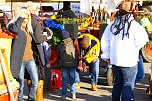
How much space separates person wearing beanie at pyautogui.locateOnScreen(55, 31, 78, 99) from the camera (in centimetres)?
795

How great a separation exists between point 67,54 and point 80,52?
21.6 inches

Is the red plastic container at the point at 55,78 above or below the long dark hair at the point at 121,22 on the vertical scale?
below

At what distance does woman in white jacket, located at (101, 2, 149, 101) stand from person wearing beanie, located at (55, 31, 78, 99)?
7.05ft

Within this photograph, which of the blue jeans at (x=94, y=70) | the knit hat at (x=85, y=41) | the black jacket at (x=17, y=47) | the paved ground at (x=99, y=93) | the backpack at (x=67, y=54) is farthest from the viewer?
the blue jeans at (x=94, y=70)

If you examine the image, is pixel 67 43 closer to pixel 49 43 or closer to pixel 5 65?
pixel 49 43

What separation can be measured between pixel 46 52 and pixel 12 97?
3563mm

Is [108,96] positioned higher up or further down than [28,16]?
further down

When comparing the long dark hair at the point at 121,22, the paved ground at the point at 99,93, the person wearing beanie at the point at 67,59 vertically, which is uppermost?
the long dark hair at the point at 121,22

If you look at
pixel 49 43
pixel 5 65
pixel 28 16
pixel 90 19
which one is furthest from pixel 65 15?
pixel 5 65

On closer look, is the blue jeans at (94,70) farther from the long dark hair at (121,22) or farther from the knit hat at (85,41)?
the long dark hair at (121,22)

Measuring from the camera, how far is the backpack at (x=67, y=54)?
7941 mm

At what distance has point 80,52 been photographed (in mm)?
8438

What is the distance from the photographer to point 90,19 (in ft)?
40.0

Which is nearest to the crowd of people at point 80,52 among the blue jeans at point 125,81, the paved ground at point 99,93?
the blue jeans at point 125,81
